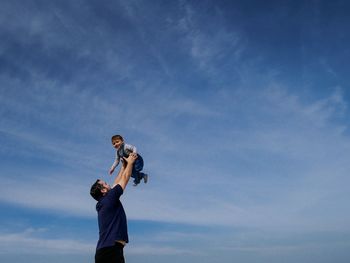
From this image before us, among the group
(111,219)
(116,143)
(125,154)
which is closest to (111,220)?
(111,219)

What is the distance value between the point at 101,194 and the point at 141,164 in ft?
10.5

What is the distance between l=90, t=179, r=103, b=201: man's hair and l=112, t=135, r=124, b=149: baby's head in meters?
4.51

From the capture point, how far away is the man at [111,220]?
7.18 m

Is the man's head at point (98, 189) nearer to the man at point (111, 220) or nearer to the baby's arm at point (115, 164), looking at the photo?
the man at point (111, 220)

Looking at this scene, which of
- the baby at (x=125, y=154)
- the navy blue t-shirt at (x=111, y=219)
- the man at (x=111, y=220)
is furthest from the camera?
the baby at (x=125, y=154)

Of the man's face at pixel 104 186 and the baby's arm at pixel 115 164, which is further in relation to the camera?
the baby's arm at pixel 115 164

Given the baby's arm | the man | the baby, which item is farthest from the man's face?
the baby's arm

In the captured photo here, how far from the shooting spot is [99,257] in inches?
283

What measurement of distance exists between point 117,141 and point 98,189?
15.3 ft

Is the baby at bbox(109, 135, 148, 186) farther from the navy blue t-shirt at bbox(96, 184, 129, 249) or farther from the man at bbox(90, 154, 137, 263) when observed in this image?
the navy blue t-shirt at bbox(96, 184, 129, 249)

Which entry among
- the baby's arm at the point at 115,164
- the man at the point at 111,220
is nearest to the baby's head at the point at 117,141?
the baby's arm at the point at 115,164

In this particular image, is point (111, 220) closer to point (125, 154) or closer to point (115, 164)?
point (125, 154)

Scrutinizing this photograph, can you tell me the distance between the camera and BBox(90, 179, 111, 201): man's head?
26.8 feet

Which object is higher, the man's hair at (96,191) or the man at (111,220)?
the man's hair at (96,191)
